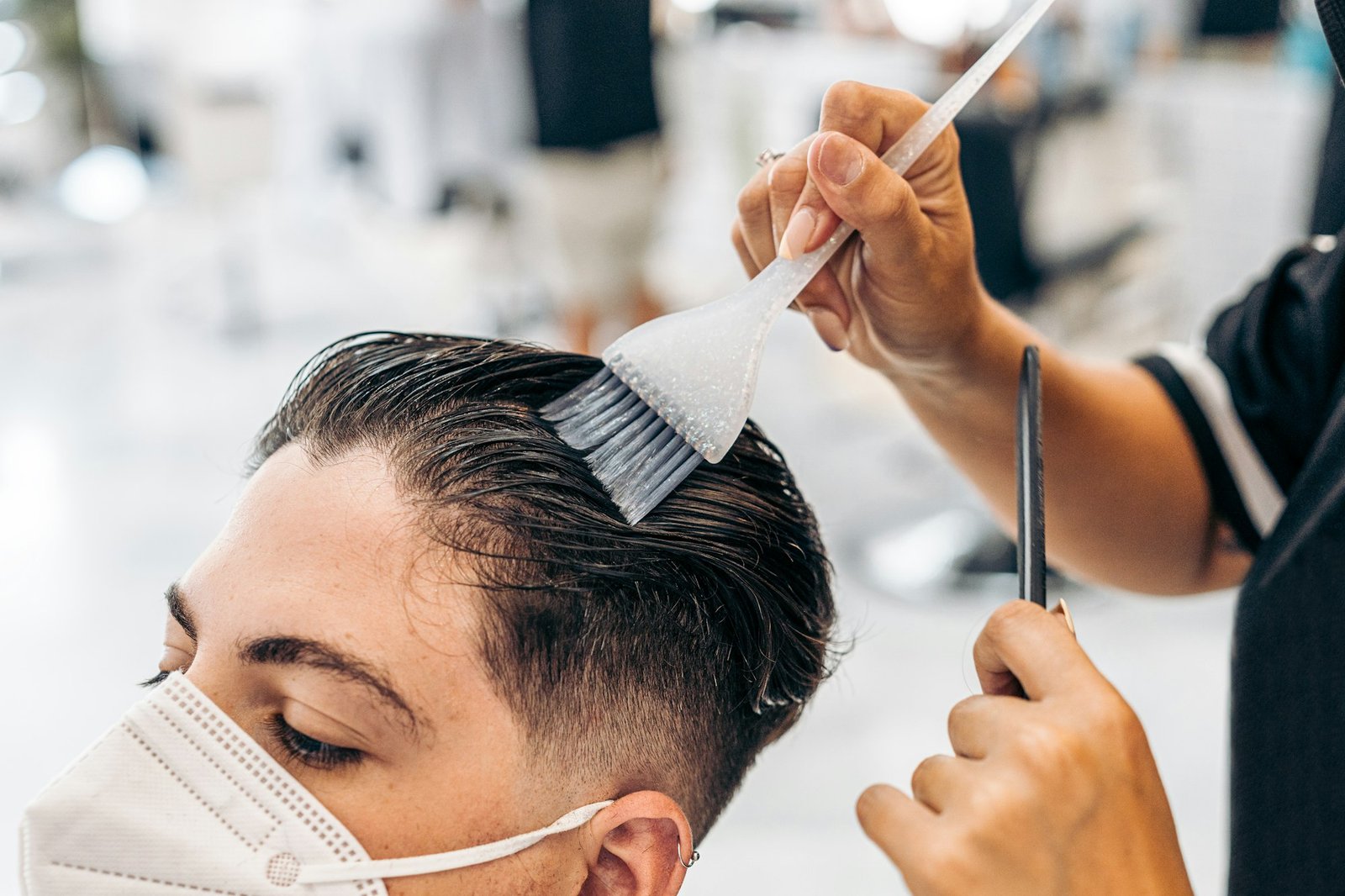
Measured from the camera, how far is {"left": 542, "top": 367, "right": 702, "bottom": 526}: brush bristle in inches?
28.7

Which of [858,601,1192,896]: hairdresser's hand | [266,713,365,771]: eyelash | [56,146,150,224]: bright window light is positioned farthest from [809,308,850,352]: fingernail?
[56,146,150,224]: bright window light

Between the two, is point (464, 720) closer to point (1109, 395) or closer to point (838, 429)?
point (1109, 395)

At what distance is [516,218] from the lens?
3.98 metres

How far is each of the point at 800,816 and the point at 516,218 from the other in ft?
8.35

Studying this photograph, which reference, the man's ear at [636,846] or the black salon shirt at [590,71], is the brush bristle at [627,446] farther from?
the black salon shirt at [590,71]

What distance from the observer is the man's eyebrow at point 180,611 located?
0.75m

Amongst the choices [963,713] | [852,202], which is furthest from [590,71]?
Result: [963,713]

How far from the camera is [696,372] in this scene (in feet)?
2.33

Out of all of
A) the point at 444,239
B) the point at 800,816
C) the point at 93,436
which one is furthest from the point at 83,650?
the point at 444,239

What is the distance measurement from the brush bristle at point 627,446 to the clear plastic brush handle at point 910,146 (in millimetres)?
104

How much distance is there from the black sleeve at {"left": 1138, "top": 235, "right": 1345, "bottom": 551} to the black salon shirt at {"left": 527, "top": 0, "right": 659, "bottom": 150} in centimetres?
213

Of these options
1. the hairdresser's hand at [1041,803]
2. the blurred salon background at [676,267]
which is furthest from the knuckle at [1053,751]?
the blurred salon background at [676,267]

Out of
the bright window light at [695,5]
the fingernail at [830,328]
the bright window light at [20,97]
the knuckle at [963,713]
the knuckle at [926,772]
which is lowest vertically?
the bright window light at [20,97]

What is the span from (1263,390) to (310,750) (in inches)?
30.8
